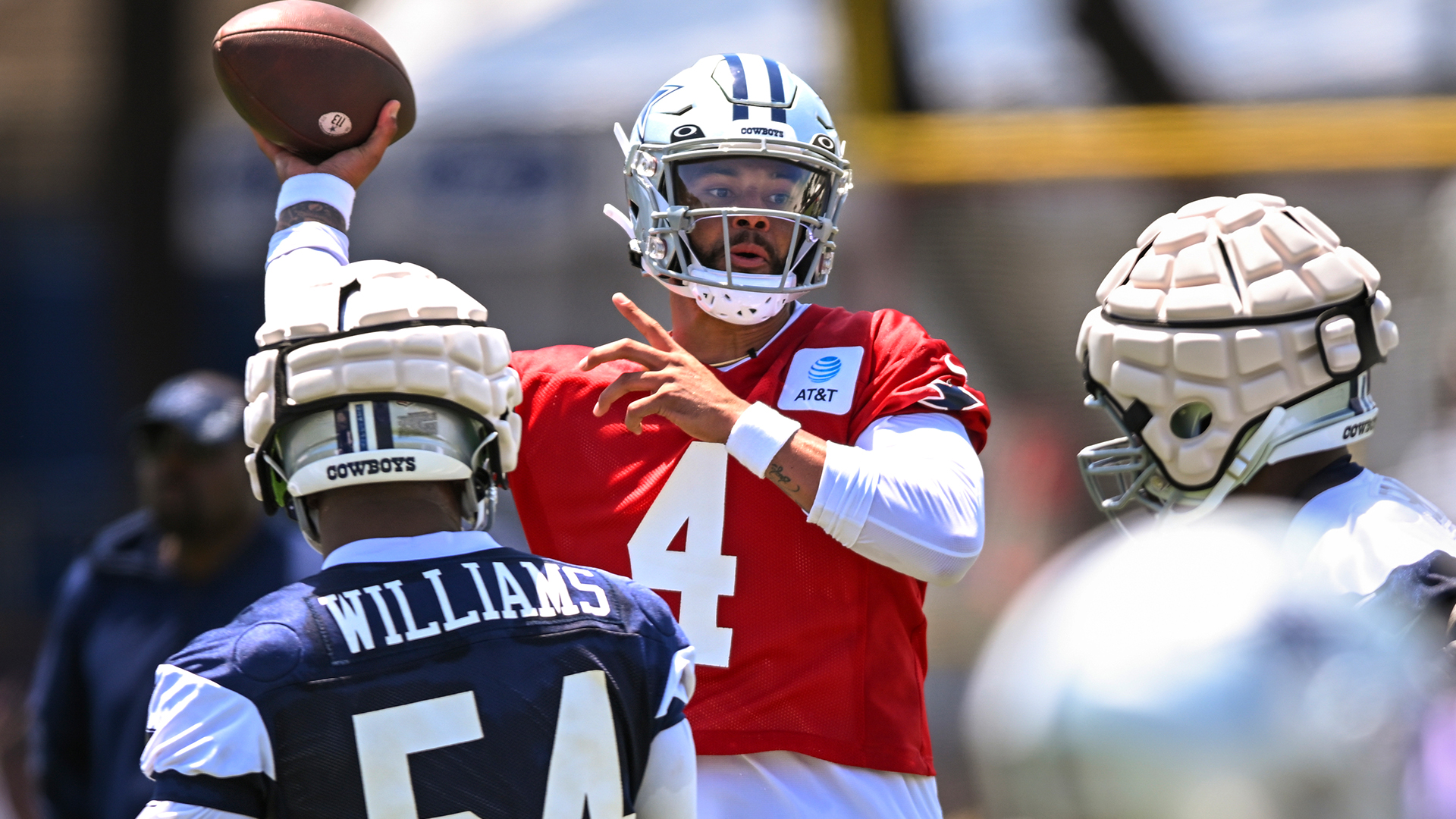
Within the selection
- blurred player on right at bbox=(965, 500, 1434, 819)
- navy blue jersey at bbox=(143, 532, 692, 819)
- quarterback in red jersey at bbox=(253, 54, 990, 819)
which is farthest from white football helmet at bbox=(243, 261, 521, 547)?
blurred player on right at bbox=(965, 500, 1434, 819)

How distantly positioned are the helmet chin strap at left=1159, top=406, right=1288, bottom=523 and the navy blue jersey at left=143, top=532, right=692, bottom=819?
0.91 m

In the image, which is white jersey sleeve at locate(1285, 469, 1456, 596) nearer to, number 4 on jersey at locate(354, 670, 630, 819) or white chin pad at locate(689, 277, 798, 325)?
number 4 on jersey at locate(354, 670, 630, 819)

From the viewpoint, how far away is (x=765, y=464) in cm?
263

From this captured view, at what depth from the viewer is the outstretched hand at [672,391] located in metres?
2.66

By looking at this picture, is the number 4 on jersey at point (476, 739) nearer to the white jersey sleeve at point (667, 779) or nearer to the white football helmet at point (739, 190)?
the white jersey sleeve at point (667, 779)

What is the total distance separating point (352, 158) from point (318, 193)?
5.8 inches

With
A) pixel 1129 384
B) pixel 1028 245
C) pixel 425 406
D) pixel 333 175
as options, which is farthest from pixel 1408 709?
pixel 1028 245

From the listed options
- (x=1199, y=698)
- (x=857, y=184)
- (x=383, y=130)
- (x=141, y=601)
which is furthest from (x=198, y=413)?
(x=857, y=184)

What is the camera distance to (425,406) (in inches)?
85.1

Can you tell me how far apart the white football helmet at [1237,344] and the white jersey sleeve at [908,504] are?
30cm

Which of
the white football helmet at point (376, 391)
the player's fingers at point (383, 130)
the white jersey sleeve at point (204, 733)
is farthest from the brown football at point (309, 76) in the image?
the white jersey sleeve at point (204, 733)

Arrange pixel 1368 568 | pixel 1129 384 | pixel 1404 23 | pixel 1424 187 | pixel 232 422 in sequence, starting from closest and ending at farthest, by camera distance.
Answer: pixel 1368 568, pixel 1129 384, pixel 232 422, pixel 1424 187, pixel 1404 23

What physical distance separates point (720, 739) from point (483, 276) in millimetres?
10654

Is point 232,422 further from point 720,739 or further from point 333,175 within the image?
point 720,739
